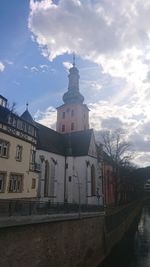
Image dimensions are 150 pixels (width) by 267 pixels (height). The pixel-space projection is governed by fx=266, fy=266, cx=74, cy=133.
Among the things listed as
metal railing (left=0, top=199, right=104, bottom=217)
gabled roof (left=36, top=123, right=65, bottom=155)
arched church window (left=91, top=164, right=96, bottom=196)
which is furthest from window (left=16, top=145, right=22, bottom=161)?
arched church window (left=91, top=164, right=96, bottom=196)

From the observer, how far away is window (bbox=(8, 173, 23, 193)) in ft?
82.0

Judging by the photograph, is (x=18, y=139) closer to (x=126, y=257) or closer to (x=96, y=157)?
(x=126, y=257)

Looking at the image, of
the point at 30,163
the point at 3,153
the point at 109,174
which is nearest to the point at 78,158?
the point at 109,174

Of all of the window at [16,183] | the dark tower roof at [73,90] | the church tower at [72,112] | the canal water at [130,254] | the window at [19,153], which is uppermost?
the dark tower roof at [73,90]

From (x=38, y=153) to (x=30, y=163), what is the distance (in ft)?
41.1

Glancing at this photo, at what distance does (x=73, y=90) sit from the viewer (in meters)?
70.1

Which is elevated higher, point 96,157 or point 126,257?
point 96,157

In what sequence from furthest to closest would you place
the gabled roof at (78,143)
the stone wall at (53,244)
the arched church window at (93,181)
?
the arched church window at (93,181), the gabled roof at (78,143), the stone wall at (53,244)

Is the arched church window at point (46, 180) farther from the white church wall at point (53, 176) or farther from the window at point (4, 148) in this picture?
the window at point (4, 148)

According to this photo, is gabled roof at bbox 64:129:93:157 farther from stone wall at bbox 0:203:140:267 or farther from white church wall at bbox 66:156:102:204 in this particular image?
stone wall at bbox 0:203:140:267

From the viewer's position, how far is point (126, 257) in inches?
1150

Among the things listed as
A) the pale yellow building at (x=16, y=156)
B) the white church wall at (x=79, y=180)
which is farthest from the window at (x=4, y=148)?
the white church wall at (x=79, y=180)

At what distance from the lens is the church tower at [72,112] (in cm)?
6594

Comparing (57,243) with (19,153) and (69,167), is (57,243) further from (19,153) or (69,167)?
(69,167)
